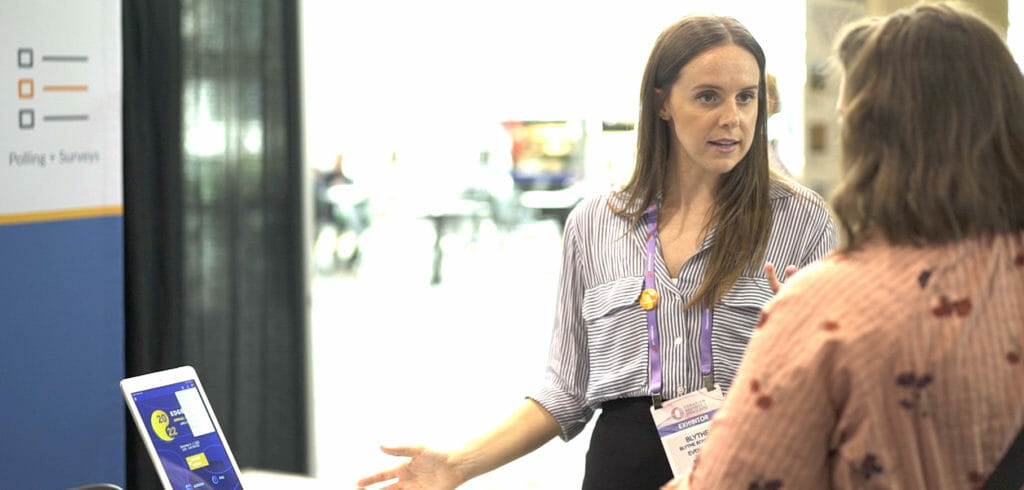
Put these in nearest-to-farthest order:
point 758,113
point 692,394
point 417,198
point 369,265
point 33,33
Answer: point 692,394 → point 758,113 → point 33,33 → point 369,265 → point 417,198

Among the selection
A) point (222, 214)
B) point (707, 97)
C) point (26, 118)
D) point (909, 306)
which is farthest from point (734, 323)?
point (222, 214)

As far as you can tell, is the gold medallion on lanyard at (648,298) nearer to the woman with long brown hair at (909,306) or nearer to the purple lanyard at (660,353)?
the purple lanyard at (660,353)

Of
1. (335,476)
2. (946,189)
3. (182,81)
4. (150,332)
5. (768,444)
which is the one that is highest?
(182,81)

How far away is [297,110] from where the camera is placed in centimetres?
407

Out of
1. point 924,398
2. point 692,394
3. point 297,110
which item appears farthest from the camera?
point 297,110

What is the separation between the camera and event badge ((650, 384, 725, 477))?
1.70 m

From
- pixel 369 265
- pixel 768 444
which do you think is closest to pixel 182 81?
pixel 768 444

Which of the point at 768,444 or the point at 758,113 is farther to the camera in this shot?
the point at 758,113

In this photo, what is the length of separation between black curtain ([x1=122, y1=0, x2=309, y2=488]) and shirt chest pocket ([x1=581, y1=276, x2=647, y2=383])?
190cm

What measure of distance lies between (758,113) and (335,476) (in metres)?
3.57

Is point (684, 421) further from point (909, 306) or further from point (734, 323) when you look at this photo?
point (909, 306)

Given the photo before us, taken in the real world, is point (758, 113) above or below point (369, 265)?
above

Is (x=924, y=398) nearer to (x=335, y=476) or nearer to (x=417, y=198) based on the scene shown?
(x=335, y=476)

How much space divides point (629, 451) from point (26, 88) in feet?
6.17
